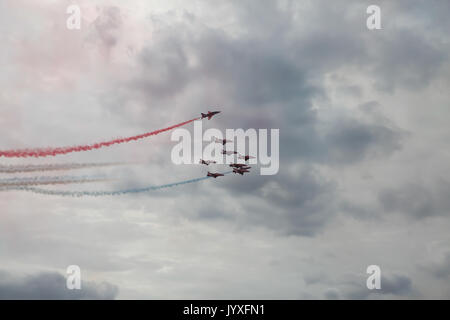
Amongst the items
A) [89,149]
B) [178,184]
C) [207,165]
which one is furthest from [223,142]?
[89,149]

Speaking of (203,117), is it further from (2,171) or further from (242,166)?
(2,171)

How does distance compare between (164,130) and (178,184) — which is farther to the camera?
(178,184)

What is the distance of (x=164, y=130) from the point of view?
161m

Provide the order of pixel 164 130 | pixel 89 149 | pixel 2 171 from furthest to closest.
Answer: pixel 164 130 < pixel 89 149 < pixel 2 171

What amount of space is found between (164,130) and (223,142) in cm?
2955
